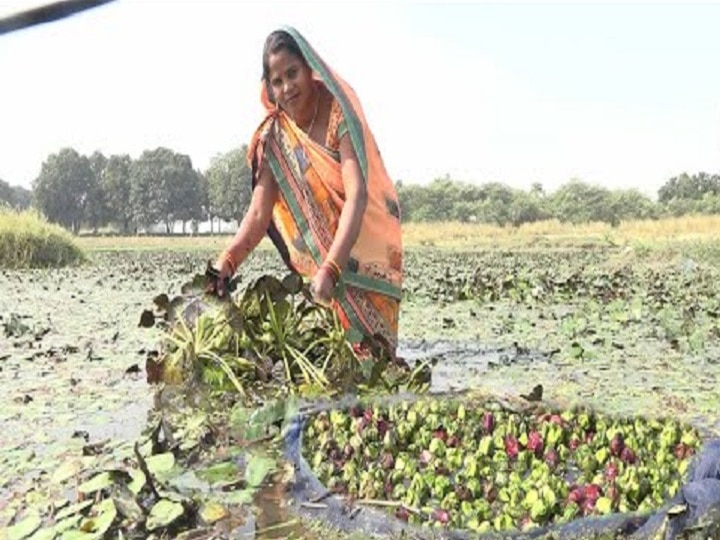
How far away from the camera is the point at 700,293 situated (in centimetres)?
849

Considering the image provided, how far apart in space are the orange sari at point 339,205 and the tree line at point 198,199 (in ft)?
100

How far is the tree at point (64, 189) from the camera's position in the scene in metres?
40.1

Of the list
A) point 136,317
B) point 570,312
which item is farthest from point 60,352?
point 570,312

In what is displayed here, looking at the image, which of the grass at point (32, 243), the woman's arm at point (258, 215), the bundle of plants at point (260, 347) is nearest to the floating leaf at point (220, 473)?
the bundle of plants at point (260, 347)

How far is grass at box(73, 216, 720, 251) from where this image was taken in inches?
765

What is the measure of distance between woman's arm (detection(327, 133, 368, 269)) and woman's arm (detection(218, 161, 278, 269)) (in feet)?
1.29

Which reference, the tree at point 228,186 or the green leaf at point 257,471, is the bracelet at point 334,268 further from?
the tree at point 228,186

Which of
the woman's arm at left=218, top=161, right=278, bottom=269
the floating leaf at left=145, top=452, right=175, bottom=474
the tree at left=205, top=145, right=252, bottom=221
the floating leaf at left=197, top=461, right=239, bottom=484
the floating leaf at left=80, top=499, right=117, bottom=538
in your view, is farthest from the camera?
the tree at left=205, top=145, right=252, bottom=221

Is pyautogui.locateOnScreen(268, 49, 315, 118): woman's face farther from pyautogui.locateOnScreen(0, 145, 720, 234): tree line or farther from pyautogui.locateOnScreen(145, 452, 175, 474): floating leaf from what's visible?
pyautogui.locateOnScreen(0, 145, 720, 234): tree line

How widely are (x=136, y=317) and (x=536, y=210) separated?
1382 inches

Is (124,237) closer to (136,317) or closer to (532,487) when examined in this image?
(136,317)

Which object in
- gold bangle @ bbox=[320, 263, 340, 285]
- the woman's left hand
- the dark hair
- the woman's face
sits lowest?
the woman's left hand

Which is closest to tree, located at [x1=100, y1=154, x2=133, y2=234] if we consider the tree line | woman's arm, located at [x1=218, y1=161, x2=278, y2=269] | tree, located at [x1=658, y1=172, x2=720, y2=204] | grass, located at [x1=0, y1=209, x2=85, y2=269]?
the tree line

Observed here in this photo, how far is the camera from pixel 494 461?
8.05ft
